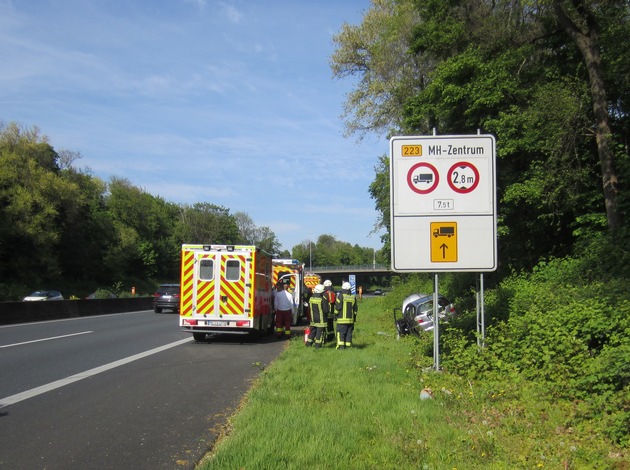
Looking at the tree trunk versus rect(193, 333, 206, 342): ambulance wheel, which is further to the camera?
rect(193, 333, 206, 342): ambulance wheel

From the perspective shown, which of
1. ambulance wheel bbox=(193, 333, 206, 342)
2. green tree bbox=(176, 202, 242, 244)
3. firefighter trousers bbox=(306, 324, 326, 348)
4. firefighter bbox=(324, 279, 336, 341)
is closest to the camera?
firefighter trousers bbox=(306, 324, 326, 348)

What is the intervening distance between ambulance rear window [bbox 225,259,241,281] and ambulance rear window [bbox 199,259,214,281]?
0.42 meters

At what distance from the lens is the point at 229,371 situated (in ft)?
36.9

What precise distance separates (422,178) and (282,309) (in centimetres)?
888

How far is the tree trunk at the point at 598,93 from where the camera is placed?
14031 mm

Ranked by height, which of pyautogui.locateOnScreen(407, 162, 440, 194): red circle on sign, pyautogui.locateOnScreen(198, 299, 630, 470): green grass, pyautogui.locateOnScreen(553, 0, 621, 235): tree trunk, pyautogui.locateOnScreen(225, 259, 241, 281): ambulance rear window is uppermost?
pyautogui.locateOnScreen(553, 0, 621, 235): tree trunk

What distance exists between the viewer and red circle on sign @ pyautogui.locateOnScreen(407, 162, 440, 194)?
32.1 feet

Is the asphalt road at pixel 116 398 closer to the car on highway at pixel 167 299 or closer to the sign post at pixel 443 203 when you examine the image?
the sign post at pixel 443 203

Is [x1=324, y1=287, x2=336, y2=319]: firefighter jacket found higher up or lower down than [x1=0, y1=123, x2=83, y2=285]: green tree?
lower down

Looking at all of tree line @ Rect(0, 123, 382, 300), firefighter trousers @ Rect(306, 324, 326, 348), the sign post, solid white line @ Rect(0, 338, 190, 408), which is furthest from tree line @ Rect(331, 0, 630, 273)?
tree line @ Rect(0, 123, 382, 300)

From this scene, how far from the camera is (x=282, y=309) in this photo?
17.6 meters

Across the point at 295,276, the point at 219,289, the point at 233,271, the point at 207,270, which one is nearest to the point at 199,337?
the point at 219,289

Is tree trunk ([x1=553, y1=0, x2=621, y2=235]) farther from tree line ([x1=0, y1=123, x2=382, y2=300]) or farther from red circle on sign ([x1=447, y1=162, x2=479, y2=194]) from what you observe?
tree line ([x1=0, y1=123, x2=382, y2=300])

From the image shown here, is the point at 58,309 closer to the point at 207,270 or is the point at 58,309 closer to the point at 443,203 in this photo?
the point at 207,270
